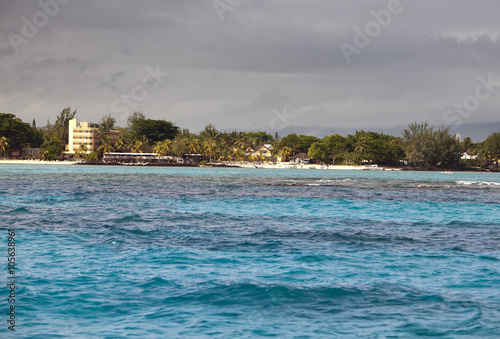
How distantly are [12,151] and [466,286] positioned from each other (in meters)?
165

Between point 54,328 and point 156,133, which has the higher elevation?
point 156,133

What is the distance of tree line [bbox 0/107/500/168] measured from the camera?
520 feet

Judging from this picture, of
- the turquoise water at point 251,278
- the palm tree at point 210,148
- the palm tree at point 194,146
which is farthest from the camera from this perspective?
the palm tree at point 194,146

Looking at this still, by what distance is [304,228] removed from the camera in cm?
2134

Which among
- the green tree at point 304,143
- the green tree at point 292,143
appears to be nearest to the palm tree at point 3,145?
the green tree at point 292,143

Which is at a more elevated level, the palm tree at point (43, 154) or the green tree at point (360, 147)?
the green tree at point (360, 147)

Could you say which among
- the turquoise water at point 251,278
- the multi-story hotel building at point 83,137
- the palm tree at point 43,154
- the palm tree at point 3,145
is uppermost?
the multi-story hotel building at point 83,137

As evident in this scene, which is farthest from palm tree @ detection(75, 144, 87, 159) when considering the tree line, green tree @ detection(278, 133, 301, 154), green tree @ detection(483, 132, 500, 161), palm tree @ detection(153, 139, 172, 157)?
green tree @ detection(483, 132, 500, 161)

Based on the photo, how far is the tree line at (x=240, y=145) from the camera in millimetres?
158625

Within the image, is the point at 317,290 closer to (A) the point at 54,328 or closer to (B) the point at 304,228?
(A) the point at 54,328

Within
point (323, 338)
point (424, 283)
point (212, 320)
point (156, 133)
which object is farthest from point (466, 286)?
point (156, 133)

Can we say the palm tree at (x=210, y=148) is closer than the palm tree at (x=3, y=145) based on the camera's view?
No

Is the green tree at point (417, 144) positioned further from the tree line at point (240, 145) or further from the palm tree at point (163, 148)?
the palm tree at point (163, 148)

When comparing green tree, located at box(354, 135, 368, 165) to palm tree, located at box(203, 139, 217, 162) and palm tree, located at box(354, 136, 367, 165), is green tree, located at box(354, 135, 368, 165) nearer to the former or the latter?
palm tree, located at box(354, 136, 367, 165)
